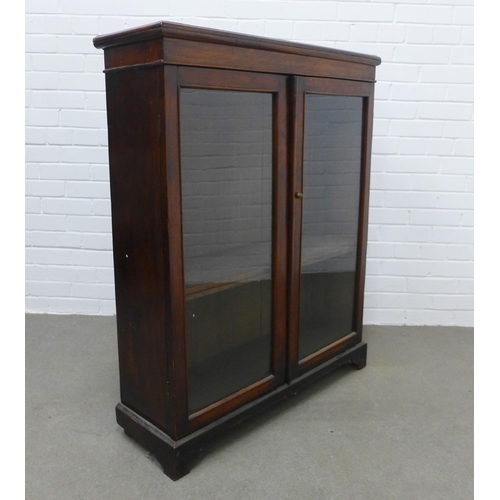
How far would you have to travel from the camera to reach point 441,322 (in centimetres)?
262

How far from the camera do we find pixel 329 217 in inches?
74.7

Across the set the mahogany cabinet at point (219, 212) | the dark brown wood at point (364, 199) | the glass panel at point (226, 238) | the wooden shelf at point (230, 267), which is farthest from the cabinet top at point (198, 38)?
the wooden shelf at point (230, 267)

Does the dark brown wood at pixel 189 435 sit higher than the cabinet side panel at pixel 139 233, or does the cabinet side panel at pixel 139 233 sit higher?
the cabinet side panel at pixel 139 233

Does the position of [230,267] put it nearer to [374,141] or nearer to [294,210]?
[294,210]

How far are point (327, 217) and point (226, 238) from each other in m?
0.49

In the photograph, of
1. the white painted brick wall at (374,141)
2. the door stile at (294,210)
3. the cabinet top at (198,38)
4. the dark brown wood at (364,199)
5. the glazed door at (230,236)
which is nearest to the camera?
the cabinet top at (198,38)

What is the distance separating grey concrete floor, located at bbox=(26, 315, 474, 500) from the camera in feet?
4.81

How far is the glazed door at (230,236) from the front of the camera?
141cm

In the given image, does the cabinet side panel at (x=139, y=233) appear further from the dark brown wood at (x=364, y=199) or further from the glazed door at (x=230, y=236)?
the dark brown wood at (x=364, y=199)

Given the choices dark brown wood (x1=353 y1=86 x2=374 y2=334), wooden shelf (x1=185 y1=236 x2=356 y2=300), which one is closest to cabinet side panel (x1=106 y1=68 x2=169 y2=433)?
wooden shelf (x1=185 y1=236 x2=356 y2=300)

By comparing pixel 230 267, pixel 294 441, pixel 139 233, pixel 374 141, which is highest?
pixel 374 141

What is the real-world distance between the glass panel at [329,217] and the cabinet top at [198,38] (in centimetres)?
17

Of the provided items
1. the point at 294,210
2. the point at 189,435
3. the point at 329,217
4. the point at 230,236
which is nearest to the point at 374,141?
the point at 329,217

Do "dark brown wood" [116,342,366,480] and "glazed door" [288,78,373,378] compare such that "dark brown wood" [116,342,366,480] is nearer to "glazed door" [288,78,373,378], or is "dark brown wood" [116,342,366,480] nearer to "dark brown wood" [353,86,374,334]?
"glazed door" [288,78,373,378]
